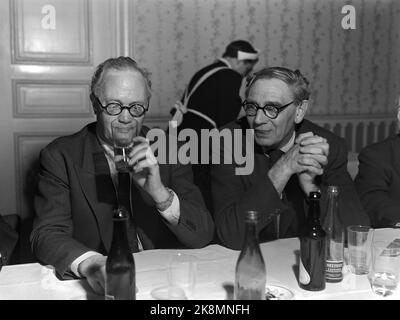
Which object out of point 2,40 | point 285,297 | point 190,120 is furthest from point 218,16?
point 285,297

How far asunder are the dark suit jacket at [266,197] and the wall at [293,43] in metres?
2.65

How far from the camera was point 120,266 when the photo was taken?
3.81 feet

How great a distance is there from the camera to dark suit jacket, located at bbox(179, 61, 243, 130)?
4.03 metres

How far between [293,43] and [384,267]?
13.4 feet

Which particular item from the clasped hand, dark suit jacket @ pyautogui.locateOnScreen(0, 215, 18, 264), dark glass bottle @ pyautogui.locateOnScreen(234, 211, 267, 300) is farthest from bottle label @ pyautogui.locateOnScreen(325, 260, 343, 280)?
dark suit jacket @ pyautogui.locateOnScreen(0, 215, 18, 264)

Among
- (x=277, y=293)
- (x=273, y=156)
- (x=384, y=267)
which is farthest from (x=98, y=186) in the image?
(x=384, y=267)

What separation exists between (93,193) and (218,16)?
3.38 m

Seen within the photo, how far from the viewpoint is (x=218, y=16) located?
4766mm

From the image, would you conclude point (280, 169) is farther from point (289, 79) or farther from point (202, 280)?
point (202, 280)

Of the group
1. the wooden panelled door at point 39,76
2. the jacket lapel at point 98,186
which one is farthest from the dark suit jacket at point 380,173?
the wooden panelled door at point 39,76

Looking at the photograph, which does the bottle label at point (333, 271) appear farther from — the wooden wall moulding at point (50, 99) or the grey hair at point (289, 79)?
the wooden wall moulding at point (50, 99)

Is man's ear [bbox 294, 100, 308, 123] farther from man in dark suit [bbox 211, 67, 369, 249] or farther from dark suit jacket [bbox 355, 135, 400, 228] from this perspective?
dark suit jacket [bbox 355, 135, 400, 228]

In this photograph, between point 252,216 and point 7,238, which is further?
point 7,238

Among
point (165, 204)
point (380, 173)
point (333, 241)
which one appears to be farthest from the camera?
point (380, 173)
